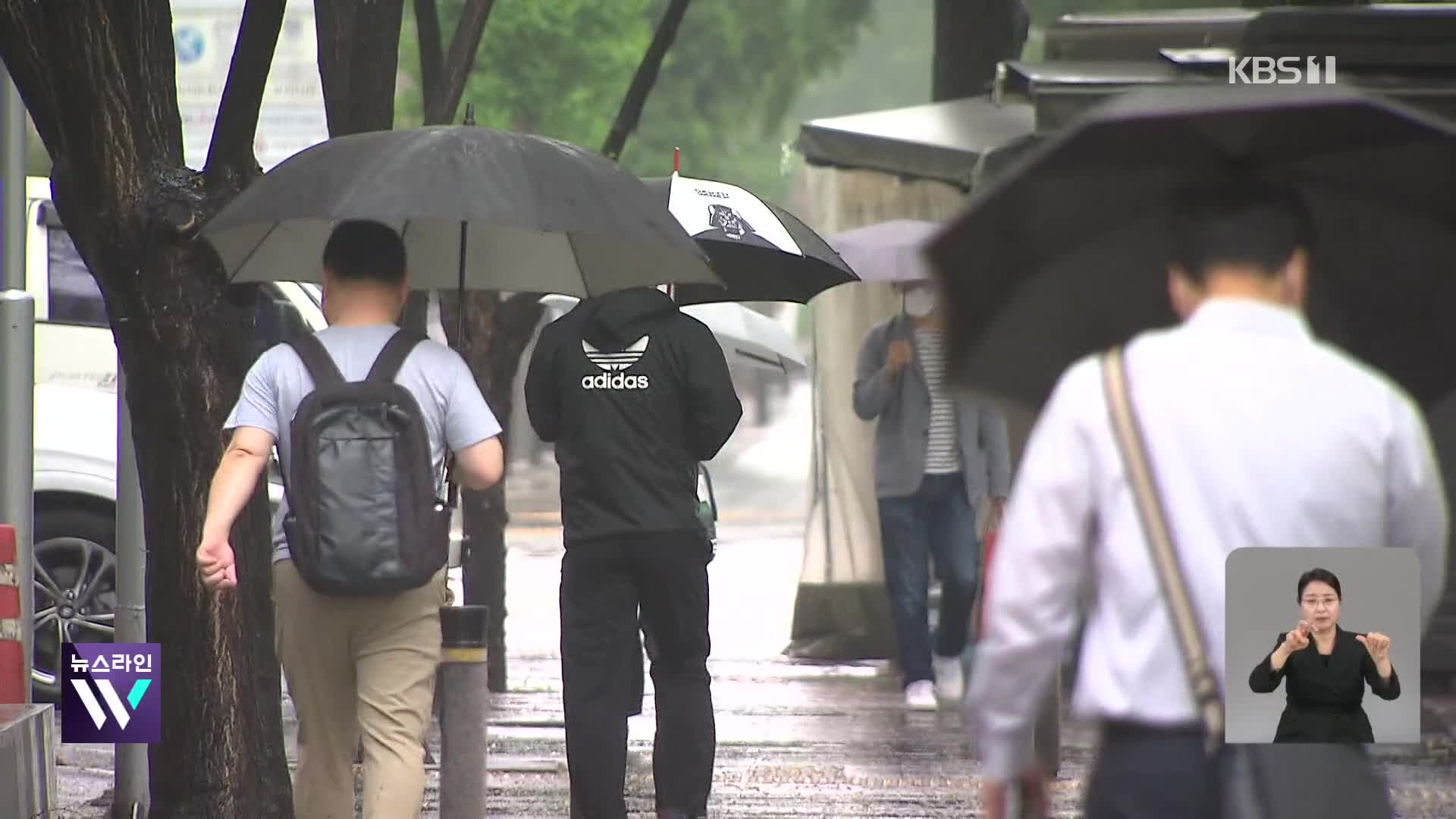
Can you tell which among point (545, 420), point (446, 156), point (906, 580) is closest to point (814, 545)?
point (906, 580)

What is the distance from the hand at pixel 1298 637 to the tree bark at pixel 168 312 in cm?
402

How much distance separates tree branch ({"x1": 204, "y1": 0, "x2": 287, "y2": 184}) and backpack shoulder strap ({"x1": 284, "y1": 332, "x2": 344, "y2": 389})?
1277 millimetres

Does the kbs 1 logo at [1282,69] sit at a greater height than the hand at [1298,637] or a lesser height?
greater

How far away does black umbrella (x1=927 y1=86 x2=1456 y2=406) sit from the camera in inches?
134

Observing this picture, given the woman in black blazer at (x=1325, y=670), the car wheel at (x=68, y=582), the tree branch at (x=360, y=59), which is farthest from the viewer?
the car wheel at (x=68, y=582)

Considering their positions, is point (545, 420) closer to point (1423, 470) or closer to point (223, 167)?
point (223, 167)

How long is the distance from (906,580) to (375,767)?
18.4ft

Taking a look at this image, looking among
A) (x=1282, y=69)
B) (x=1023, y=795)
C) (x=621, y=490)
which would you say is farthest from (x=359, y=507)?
(x=1282, y=69)

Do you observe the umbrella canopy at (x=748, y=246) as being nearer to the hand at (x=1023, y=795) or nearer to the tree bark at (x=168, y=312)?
the tree bark at (x=168, y=312)

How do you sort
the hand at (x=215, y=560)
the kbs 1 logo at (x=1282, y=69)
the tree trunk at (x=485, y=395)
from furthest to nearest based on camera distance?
the tree trunk at (x=485, y=395), the kbs 1 logo at (x=1282, y=69), the hand at (x=215, y=560)

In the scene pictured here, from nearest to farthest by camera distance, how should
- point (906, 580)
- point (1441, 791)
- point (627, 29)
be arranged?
point (1441, 791) < point (906, 580) < point (627, 29)

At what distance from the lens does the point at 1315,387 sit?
3164mm

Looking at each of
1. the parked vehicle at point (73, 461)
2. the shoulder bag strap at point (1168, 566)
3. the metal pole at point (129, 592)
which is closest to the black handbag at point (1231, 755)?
the shoulder bag strap at point (1168, 566)

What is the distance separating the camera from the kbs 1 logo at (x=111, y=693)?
255 inches
